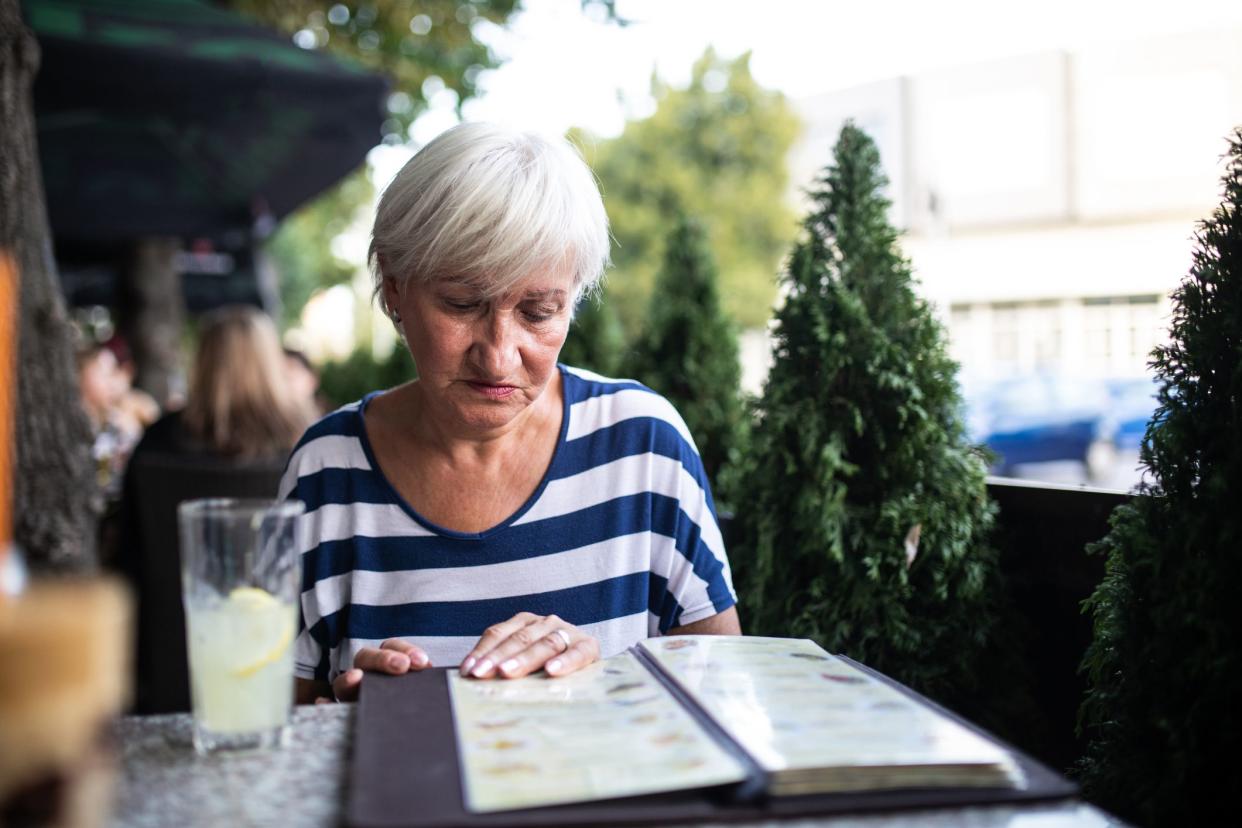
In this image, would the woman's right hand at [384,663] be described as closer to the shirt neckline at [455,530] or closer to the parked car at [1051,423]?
the shirt neckline at [455,530]

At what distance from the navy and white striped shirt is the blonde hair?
6.08ft

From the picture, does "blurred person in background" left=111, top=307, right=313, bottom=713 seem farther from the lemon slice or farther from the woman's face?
the lemon slice

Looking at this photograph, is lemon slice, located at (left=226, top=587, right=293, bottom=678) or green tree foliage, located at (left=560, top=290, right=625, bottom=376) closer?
lemon slice, located at (left=226, top=587, right=293, bottom=678)

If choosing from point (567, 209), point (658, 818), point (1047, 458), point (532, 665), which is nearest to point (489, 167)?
point (567, 209)

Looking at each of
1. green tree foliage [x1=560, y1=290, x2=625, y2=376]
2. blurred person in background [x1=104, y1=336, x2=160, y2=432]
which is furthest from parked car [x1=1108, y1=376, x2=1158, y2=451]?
blurred person in background [x1=104, y1=336, x2=160, y2=432]

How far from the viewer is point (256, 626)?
3.42ft

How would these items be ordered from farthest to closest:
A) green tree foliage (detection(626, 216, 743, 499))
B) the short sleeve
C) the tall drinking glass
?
1. green tree foliage (detection(626, 216, 743, 499))
2. the short sleeve
3. the tall drinking glass

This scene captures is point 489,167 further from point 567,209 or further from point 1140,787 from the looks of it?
point 1140,787

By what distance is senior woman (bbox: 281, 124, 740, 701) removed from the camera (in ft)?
5.92

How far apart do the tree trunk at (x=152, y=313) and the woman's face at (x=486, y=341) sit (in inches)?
252

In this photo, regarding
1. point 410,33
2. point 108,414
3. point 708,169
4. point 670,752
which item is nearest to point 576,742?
point 670,752

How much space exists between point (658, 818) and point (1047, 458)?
1411cm

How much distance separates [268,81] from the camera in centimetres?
355

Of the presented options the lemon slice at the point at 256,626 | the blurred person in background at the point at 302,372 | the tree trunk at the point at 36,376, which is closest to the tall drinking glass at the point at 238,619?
the lemon slice at the point at 256,626
